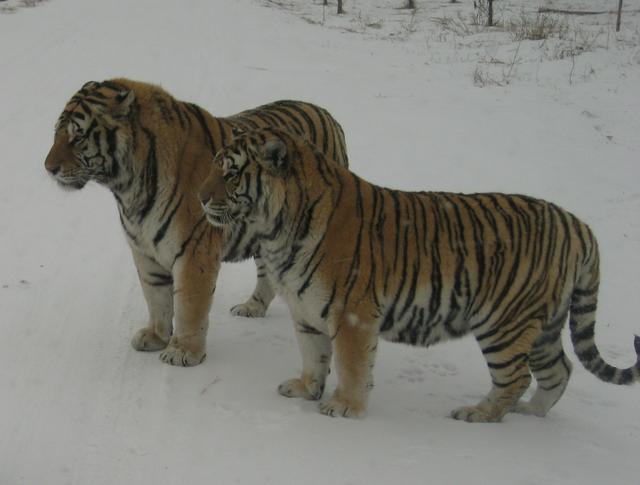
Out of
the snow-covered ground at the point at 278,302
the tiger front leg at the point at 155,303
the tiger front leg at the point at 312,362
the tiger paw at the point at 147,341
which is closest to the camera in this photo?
the snow-covered ground at the point at 278,302

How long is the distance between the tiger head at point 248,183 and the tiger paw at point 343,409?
1.11m

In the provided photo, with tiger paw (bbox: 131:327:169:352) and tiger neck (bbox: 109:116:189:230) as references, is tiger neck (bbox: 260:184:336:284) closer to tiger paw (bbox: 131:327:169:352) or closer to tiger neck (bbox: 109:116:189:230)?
tiger neck (bbox: 109:116:189:230)

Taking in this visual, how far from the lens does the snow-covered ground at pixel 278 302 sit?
423cm

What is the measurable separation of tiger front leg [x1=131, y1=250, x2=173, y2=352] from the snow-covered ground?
0.12 metres

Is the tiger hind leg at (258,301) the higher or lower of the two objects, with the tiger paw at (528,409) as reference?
higher

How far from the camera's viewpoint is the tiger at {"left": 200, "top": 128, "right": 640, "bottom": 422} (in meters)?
4.48

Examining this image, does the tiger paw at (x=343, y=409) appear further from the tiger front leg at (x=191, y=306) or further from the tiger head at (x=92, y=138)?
the tiger head at (x=92, y=138)

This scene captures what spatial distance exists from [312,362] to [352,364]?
0.39 m

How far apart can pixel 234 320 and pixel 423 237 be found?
77.1 inches

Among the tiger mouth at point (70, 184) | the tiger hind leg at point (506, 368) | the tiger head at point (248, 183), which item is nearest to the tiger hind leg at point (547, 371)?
the tiger hind leg at point (506, 368)

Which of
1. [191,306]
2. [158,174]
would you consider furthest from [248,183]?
[191,306]

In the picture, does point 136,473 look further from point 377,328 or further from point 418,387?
point 418,387

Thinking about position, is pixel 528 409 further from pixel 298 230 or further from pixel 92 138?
pixel 92 138

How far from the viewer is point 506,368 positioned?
4.68 metres
